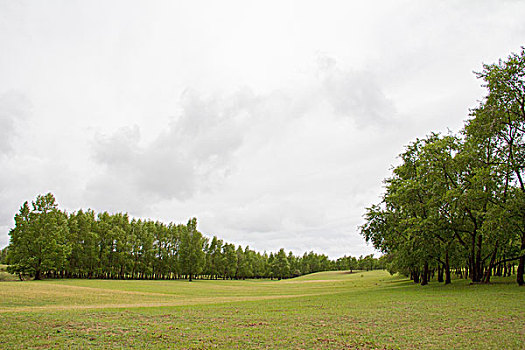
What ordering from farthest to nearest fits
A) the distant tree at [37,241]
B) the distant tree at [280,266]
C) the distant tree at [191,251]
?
1. the distant tree at [280,266]
2. the distant tree at [191,251]
3. the distant tree at [37,241]

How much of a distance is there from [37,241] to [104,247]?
22.3m

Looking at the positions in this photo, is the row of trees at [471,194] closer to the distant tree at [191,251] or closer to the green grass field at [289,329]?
the green grass field at [289,329]

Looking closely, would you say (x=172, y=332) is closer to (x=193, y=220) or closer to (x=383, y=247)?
(x=383, y=247)

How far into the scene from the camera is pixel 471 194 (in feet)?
88.3

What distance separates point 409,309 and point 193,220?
7631cm

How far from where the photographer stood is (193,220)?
89250mm

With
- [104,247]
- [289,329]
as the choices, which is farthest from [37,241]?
[289,329]

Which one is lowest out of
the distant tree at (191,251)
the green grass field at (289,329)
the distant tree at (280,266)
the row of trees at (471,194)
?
the distant tree at (280,266)

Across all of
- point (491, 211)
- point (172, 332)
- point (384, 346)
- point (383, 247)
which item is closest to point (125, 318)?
point (172, 332)

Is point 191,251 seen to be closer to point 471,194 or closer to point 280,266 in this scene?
point 280,266

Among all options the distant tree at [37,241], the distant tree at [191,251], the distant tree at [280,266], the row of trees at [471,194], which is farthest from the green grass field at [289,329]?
the distant tree at [280,266]

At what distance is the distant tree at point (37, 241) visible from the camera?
60.3 meters

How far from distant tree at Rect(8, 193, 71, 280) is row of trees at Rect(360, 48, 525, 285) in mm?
56550

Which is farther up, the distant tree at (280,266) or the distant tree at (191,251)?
the distant tree at (191,251)
